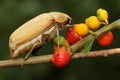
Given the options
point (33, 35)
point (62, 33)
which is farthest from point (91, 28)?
point (62, 33)

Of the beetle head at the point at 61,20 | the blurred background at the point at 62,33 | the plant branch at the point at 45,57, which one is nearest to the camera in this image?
the plant branch at the point at 45,57

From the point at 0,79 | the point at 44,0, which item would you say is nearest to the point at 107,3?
the point at 44,0

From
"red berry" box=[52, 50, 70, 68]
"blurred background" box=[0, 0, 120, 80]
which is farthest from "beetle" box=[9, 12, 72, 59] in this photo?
"blurred background" box=[0, 0, 120, 80]

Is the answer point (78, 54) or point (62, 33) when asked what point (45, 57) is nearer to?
point (78, 54)

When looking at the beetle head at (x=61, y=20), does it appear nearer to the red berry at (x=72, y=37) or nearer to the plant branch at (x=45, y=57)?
the red berry at (x=72, y=37)

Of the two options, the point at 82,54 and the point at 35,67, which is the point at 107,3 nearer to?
the point at 35,67

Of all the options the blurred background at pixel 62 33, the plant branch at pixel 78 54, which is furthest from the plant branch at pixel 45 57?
the blurred background at pixel 62 33
